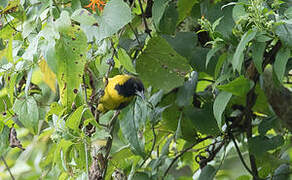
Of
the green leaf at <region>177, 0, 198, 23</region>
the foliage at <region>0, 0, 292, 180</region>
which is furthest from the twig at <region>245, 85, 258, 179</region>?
the green leaf at <region>177, 0, 198, 23</region>

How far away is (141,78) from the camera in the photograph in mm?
1297

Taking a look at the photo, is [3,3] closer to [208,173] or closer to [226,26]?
[226,26]

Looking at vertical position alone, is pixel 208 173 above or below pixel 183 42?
below

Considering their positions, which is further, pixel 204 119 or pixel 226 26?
pixel 204 119

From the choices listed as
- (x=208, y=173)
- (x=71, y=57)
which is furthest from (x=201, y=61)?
(x=71, y=57)

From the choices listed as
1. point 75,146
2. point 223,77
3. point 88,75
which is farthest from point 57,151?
point 223,77

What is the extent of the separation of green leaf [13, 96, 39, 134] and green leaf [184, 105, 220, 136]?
43 centimetres

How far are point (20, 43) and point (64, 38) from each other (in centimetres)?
22

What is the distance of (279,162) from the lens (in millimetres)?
1273

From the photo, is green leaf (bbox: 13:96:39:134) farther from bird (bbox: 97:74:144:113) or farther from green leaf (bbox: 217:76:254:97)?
green leaf (bbox: 217:76:254:97)

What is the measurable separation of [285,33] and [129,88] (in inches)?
19.8

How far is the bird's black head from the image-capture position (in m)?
1.31

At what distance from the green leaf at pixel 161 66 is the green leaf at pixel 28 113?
11.8 inches

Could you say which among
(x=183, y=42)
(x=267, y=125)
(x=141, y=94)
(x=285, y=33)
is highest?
(x=285, y=33)
